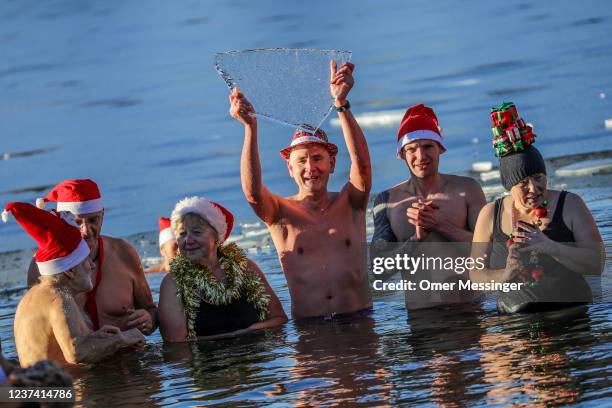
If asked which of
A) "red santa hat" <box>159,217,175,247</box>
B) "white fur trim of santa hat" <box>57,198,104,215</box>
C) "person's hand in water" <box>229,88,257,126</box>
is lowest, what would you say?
"red santa hat" <box>159,217,175,247</box>

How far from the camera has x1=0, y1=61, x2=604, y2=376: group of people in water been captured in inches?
313

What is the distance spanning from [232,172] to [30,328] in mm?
8300

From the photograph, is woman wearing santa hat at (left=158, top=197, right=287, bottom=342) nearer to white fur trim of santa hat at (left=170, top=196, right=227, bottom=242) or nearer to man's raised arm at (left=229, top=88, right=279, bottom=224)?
white fur trim of santa hat at (left=170, top=196, right=227, bottom=242)

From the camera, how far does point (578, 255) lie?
787cm

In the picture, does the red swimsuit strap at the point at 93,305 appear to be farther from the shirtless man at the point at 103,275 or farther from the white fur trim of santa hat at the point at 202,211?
the white fur trim of santa hat at the point at 202,211

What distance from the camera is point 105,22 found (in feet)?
116

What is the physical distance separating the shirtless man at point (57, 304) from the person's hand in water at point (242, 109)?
4.61 feet

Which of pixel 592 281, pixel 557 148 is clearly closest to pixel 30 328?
pixel 592 281

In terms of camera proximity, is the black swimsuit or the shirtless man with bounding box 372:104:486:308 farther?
the shirtless man with bounding box 372:104:486:308

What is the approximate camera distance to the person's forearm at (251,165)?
347 inches

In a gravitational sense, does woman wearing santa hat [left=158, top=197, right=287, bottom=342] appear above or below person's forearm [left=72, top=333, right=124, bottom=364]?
above

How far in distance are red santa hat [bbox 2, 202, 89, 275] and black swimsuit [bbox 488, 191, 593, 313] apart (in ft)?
8.15

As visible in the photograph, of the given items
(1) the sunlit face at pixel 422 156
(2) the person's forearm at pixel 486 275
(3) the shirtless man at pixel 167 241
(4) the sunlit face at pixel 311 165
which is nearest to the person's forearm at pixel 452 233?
(1) the sunlit face at pixel 422 156

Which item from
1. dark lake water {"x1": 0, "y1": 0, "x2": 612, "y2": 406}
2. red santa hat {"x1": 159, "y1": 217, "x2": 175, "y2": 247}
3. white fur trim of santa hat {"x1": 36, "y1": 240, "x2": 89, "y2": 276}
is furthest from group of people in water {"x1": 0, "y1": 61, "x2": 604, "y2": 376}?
red santa hat {"x1": 159, "y1": 217, "x2": 175, "y2": 247}
